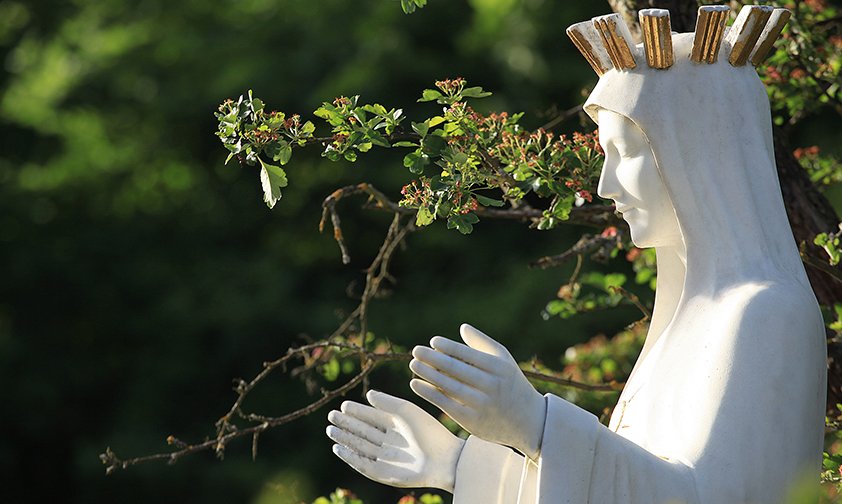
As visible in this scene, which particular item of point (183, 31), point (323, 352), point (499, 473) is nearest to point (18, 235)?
point (183, 31)

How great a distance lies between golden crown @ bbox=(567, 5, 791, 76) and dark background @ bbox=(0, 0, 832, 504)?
3993 mm

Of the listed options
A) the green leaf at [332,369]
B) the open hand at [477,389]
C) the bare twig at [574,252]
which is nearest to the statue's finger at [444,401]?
the open hand at [477,389]

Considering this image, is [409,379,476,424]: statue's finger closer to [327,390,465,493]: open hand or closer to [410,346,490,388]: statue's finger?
[410,346,490,388]: statue's finger

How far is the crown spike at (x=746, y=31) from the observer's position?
1088 mm

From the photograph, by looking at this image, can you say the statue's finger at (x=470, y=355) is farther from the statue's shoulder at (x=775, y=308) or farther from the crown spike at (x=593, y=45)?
the crown spike at (x=593, y=45)

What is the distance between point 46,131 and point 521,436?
5.64 meters

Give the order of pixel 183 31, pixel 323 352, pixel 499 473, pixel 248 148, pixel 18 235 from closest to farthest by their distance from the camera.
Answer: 1. pixel 499 473
2. pixel 248 148
3. pixel 323 352
4. pixel 18 235
5. pixel 183 31

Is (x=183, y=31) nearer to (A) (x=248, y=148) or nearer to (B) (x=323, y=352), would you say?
(B) (x=323, y=352)

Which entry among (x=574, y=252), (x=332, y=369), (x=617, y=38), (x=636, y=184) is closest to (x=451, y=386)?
(x=636, y=184)

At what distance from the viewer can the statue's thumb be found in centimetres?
95

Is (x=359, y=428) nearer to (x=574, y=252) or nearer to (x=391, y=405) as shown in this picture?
(x=391, y=405)

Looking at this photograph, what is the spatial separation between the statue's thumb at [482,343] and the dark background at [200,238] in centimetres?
413

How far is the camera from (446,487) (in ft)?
4.00

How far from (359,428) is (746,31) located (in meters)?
0.76
